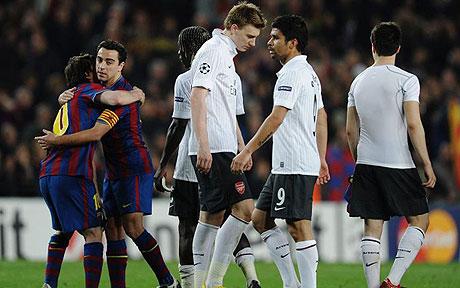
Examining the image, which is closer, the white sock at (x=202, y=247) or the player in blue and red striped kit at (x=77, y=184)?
the player in blue and red striped kit at (x=77, y=184)

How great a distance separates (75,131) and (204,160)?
1019 millimetres

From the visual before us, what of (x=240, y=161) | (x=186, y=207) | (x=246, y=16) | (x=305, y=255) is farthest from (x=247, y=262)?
(x=246, y=16)

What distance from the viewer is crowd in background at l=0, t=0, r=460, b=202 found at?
16.8 m

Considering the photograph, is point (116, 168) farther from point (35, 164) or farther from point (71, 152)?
point (35, 164)

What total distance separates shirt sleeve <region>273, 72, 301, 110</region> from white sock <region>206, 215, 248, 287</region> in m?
1.00

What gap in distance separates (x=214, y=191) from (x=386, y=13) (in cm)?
1216

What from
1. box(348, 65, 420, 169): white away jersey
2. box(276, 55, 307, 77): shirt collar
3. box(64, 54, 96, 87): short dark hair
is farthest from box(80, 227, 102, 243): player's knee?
box(348, 65, 420, 169): white away jersey

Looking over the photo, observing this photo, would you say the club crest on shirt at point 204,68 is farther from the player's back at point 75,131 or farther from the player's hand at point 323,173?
the player's hand at point 323,173

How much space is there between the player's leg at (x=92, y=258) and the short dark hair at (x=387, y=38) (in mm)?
2665

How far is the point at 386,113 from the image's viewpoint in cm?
883

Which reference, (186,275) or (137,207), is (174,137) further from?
(186,275)

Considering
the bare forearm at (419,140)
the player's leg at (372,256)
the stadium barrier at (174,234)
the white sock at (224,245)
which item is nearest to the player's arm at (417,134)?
the bare forearm at (419,140)

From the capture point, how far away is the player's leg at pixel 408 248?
28.8 ft

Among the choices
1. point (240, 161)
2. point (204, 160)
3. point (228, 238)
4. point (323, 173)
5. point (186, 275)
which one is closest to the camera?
point (240, 161)
